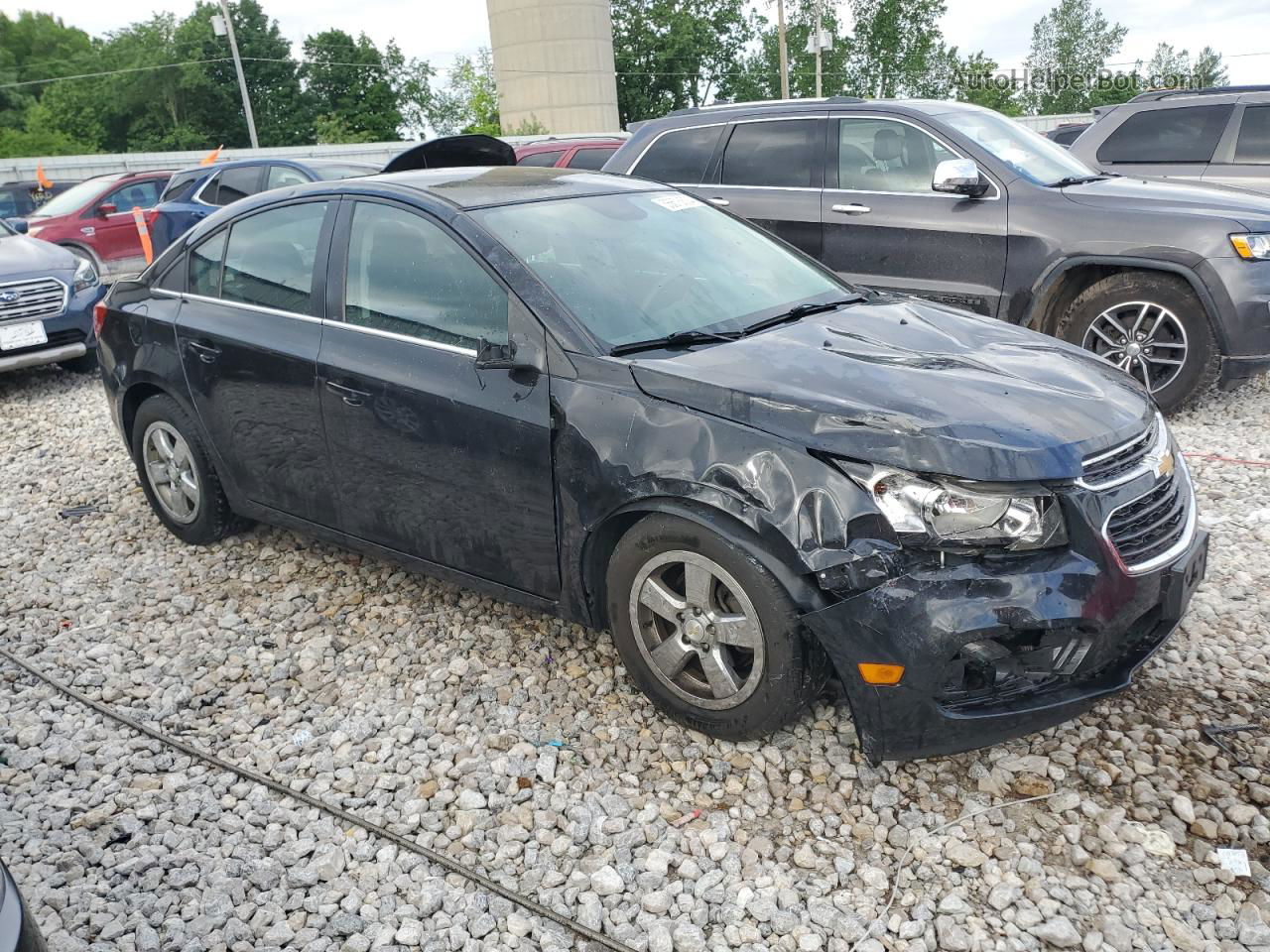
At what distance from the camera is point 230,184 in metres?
12.9

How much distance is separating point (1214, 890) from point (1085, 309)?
14.4 ft

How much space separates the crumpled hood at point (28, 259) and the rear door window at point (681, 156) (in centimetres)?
517

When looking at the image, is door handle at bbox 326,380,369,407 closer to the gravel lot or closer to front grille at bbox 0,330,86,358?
the gravel lot

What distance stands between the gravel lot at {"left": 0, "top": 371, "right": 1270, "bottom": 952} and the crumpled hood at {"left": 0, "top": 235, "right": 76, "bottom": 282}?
5.49 m

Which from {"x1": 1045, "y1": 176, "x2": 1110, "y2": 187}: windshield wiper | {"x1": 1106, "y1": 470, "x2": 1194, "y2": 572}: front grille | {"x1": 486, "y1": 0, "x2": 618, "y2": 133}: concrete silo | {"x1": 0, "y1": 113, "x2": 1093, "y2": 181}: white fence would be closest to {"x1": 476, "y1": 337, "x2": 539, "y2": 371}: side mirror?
{"x1": 1106, "y1": 470, "x2": 1194, "y2": 572}: front grille

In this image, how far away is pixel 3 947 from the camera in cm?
174

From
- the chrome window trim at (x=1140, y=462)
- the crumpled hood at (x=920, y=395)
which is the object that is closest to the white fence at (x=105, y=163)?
the crumpled hood at (x=920, y=395)

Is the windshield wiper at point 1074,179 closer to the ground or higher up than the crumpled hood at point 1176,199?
higher up

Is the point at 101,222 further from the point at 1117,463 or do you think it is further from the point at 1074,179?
the point at 1117,463

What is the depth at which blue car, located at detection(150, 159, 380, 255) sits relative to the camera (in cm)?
1239

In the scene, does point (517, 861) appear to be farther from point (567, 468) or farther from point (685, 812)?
point (567, 468)

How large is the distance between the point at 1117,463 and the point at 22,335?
28.4ft

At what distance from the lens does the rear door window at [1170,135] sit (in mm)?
9227

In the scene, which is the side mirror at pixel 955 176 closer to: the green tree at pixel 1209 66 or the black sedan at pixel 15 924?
the black sedan at pixel 15 924
